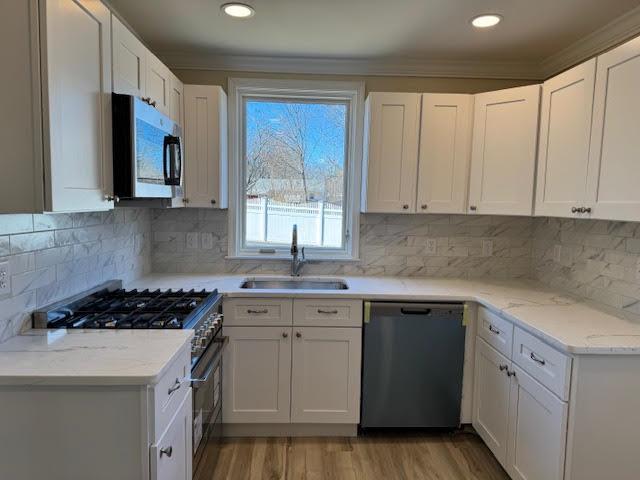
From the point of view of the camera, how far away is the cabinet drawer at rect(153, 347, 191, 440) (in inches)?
52.7

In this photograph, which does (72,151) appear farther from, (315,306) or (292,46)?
(292,46)

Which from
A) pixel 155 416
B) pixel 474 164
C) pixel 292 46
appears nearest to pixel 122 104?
pixel 155 416

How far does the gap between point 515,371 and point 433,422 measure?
0.75 meters

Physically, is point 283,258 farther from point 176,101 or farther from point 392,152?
point 176,101

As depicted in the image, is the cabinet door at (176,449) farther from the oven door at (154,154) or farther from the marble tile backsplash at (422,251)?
the marble tile backsplash at (422,251)

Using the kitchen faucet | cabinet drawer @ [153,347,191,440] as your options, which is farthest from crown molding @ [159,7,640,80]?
cabinet drawer @ [153,347,191,440]

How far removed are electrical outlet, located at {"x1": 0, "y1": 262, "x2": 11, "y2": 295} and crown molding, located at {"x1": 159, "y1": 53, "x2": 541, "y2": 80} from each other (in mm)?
1916

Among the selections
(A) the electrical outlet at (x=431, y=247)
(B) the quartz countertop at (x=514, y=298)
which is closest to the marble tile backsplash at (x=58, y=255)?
(B) the quartz countertop at (x=514, y=298)

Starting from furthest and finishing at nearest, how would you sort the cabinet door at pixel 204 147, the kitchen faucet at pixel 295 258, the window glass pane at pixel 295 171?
the window glass pane at pixel 295 171 < the kitchen faucet at pixel 295 258 < the cabinet door at pixel 204 147

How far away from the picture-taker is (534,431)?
75.0 inches

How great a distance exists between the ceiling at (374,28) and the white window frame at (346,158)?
0.21 meters

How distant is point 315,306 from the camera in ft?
8.29

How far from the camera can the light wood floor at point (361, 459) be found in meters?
2.28

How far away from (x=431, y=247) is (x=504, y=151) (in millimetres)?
865
